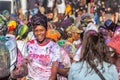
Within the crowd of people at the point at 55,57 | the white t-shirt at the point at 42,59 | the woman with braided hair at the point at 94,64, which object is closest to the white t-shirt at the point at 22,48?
the crowd of people at the point at 55,57

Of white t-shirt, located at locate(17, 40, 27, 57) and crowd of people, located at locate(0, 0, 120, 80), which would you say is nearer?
crowd of people, located at locate(0, 0, 120, 80)

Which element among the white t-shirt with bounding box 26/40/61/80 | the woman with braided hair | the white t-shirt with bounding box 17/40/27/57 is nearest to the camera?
the woman with braided hair

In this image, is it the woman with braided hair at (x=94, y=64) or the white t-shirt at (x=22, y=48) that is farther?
the white t-shirt at (x=22, y=48)

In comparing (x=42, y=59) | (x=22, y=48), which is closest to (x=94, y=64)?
(x=42, y=59)

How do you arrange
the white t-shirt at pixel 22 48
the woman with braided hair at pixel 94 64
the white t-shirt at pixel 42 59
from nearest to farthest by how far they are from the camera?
the woman with braided hair at pixel 94 64 → the white t-shirt at pixel 42 59 → the white t-shirt at pixel 22 48

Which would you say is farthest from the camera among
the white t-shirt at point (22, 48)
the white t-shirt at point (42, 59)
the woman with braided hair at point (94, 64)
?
the white t-shirt at point (22, 48)

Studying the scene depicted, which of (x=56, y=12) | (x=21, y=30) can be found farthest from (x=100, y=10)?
(x=21, y=30)

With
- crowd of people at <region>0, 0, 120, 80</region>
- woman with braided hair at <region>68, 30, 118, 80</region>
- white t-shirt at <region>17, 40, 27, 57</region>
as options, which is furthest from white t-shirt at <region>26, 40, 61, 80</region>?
woman with braided hair at <region>68, 30, 118, 80</region>

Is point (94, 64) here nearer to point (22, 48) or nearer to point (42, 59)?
point (42, 59)

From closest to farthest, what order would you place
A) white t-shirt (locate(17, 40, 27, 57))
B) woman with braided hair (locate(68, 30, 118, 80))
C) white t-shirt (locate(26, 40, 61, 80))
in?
1. woman with braided hair (locate(68, 30, 118, 80))
2. white t-shirt (locate(26, 40, 61, 80))
3. white t-shirt (locate(17, 40, 27, 57))

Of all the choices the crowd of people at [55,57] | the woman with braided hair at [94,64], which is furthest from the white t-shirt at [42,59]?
the woman with braided hair at [94,64]

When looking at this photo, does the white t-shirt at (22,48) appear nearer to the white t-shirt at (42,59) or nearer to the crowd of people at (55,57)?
the crowd of people at (55,57)

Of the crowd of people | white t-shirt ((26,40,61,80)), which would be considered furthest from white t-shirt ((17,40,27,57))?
white t-shirt ((26,40,61,80))

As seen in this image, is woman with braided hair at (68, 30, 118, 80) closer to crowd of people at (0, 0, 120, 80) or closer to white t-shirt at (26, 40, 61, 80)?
crowd of people at (0, 0, 120, 80)
